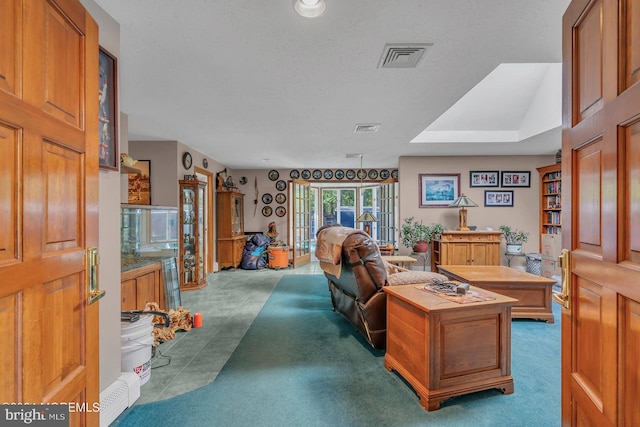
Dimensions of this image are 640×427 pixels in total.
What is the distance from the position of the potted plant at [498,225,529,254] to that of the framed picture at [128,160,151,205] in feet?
20.3

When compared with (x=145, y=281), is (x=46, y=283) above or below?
above

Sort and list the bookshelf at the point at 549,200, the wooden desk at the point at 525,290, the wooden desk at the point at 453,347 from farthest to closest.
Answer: the bookshelf at the point at 549,200, the wooden desk at the point at 525,290, the wooden desk at the point at 453,347

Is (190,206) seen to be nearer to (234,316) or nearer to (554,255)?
(234,316)

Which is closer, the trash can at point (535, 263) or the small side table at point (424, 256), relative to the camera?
the trash can at point (535, 263)

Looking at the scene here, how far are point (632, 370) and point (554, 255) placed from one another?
17.8ft

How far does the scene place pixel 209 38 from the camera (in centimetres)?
190

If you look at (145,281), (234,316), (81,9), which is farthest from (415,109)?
(145,281)

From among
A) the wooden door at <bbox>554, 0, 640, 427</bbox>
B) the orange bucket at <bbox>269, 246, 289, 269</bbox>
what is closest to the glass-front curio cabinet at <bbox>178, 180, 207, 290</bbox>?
the orange bucket at <bbox>269, 246, 289, 269</bbox>

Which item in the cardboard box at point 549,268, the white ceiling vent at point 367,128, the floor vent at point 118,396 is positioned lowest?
the floor vent at point 118,396

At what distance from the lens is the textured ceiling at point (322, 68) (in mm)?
1675

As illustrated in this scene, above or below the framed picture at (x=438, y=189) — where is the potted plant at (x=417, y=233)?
below

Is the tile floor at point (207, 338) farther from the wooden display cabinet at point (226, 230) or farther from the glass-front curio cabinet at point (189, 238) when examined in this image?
the wooden display cabinet at point (226, 230)

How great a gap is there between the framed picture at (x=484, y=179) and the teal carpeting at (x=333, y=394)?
3.38m

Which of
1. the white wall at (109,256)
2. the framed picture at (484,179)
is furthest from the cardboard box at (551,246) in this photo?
the white wall at (109,256)
